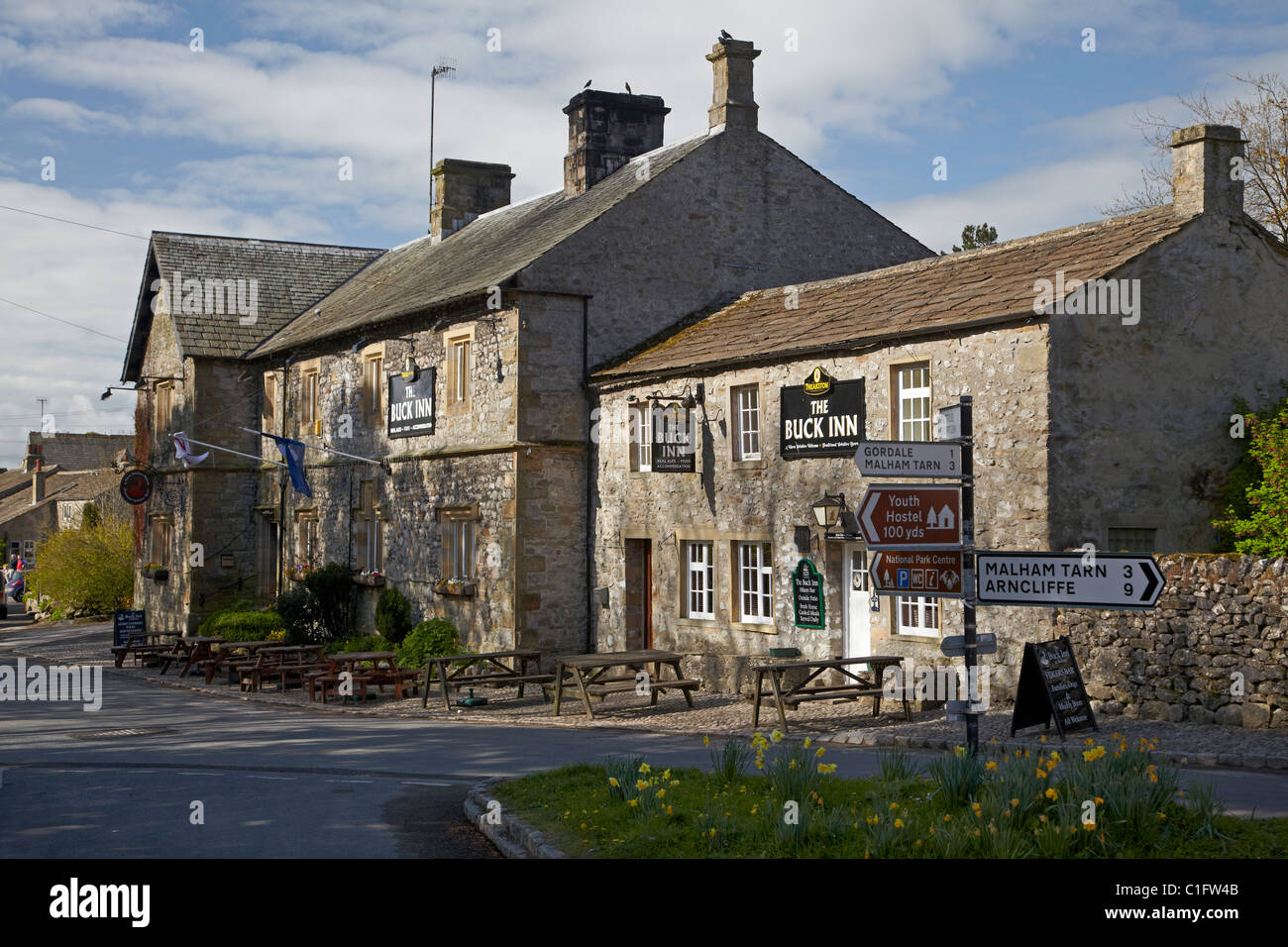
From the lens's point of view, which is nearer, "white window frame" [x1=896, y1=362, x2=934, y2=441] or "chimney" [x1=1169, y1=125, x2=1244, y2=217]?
"chimney" [x1=1169, y1=125, x2=1244, y2=217]

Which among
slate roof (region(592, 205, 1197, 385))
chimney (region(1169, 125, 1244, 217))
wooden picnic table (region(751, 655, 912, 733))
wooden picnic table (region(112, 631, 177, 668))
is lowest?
wooden picnic table (region(112, 631, 177, 668))

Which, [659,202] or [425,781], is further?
[659,202]

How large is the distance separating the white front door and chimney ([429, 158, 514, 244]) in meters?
18.0

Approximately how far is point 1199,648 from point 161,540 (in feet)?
94.6

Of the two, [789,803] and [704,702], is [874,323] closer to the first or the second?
[704,702]

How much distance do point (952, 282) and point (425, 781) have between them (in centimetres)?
1048

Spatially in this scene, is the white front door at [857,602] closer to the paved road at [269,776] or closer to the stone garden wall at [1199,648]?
the stone garden wall at [1199,648]

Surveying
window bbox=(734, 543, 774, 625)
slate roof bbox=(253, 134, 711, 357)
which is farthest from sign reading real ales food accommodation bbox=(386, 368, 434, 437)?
window bbox=(734, 543, 774, 625)

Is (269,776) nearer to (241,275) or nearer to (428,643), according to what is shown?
(428,643)

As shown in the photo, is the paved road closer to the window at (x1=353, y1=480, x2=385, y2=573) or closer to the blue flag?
the blue flag

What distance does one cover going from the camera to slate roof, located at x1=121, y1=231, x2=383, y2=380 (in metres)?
33.4
